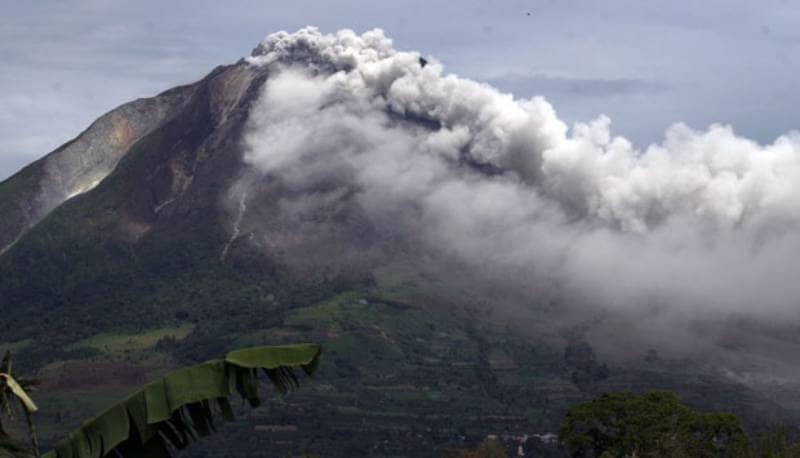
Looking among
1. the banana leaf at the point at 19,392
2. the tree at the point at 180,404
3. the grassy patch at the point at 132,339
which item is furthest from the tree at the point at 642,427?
the grassy patch at the point at 132,339

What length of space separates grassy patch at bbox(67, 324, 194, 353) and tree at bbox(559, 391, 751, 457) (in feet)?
295

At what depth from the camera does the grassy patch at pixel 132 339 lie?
130625 mm

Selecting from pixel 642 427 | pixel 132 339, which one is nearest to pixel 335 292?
pixel 132 339

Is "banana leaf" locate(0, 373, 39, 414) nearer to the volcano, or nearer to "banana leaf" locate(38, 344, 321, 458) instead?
"banana leaf" locate(38, 344, 321, 458)

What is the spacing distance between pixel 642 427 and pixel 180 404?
109 ft

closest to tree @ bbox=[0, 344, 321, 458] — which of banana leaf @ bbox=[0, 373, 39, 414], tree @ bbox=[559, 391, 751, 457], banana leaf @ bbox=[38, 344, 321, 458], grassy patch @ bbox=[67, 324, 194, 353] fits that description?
banana leaf @ bbox=[38, 344, 321, 458]

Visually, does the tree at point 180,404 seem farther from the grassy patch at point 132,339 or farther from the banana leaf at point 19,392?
the grassy patch at point 132,339

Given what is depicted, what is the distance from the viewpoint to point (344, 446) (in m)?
97.9

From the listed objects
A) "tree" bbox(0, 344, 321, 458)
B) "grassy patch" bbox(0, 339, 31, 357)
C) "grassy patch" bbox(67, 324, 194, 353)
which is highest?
"tree" bbox(0, 344, 321, 458)

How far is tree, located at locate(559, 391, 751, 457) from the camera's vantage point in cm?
4194

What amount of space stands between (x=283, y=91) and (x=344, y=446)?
86631 mm

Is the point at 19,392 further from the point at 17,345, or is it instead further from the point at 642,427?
the point at 17,345

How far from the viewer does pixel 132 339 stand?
134m

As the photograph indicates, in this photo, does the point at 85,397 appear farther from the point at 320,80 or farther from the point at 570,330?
the point at 320,80
